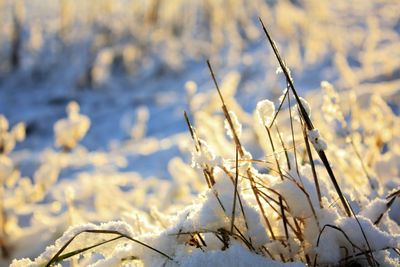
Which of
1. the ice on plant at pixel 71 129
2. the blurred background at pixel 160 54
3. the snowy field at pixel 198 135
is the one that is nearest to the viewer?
the snowy field at pixel 198 135

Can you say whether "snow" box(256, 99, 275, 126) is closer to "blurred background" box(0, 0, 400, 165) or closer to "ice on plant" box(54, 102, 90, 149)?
"ice on plant" box(54, 102, 90, 149)

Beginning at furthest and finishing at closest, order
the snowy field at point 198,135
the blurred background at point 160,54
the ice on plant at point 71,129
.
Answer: the blurred background at point 160,54
the ice on plant at point 71,129
the snowy field at point 198,135

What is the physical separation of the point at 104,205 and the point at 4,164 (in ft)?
2.22

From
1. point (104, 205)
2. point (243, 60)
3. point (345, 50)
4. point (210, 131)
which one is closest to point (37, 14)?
point (243, 60)

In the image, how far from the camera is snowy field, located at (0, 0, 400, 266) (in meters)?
0.74

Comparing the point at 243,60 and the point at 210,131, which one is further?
the point at 243,60

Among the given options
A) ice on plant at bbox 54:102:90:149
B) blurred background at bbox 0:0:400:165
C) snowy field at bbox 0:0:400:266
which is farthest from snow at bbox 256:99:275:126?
blurred background at bbox 0:0:400:165

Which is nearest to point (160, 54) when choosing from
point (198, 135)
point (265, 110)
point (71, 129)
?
point (71, 129)

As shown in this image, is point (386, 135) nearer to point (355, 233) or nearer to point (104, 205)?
point (355, 233)

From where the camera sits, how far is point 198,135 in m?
1.05

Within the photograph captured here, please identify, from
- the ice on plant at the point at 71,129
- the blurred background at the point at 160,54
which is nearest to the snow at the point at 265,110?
the ice on plant at the point at 71,129

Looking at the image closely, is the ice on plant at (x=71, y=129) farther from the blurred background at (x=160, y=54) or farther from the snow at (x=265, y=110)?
the blurred background at (x=160, y=54)

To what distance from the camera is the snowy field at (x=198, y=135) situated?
0.74 m

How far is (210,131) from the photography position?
188cm
